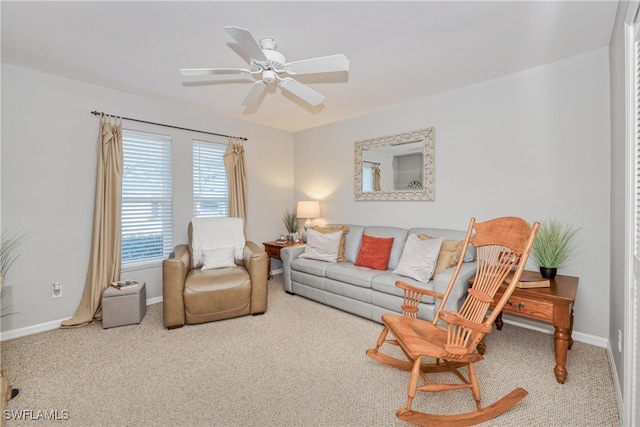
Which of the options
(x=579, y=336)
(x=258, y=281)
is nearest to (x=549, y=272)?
(x=579, y=336)

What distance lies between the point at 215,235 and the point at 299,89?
2.10 metres

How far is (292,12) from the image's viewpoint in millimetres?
1971

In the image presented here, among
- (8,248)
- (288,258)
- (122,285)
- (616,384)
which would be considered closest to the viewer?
(616,384)

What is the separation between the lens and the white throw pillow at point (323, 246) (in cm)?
389

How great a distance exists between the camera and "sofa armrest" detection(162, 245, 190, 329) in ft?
9.62

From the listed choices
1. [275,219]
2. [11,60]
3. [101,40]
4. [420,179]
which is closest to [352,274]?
[420,179]

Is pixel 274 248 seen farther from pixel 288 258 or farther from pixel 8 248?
pixel 8 248

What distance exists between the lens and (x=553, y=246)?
2.43 m

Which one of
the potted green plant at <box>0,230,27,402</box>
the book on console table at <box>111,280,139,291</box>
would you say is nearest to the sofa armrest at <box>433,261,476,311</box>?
the book on console table at <box>111,280,139,291</box>

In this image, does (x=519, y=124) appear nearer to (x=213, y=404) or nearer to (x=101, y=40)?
(x=213, y=404)

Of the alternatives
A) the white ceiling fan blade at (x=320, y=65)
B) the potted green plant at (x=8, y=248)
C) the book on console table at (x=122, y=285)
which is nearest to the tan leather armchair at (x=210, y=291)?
the book on console table at (x=122, y=285)

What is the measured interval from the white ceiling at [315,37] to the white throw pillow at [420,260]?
170cm

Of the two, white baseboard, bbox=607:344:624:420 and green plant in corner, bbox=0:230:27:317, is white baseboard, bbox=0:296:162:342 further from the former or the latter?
white baseboard, bbox=607:344:624:420

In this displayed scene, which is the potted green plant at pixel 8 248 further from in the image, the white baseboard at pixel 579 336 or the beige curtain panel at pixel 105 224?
the white baseboard at pixel 579 336
